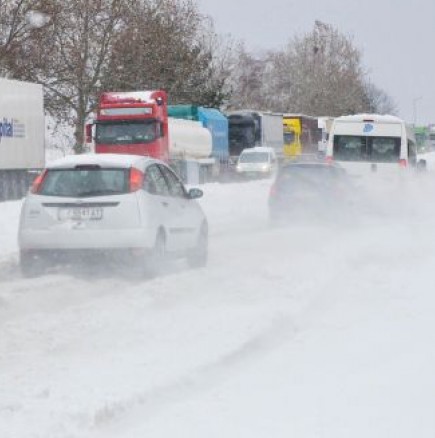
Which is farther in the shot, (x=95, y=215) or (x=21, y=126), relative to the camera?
(x=21, y=126)

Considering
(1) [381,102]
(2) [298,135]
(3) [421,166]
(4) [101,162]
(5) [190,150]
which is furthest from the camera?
(1) [381,102]

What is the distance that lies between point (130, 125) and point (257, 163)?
1703cm

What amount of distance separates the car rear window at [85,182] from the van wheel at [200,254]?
76.6 inches

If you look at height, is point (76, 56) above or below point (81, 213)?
above

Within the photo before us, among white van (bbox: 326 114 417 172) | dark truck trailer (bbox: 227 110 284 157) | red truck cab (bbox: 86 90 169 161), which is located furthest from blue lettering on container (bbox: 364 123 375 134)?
dark truck trailer (bbox: 227 110 284 157)

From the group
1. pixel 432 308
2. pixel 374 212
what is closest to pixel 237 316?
pixel 432 308

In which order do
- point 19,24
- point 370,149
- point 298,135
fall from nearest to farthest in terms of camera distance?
point 370,149
point 19,24
point 298,135

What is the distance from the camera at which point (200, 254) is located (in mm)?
14234

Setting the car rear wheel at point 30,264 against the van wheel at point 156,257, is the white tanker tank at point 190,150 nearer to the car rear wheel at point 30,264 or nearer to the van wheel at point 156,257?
the van wheel at point 156,257

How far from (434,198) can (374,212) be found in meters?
6.73

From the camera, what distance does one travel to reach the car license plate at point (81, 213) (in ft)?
39.9

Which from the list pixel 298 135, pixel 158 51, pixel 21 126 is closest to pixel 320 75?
pixel 298 135

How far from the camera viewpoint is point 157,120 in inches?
1425

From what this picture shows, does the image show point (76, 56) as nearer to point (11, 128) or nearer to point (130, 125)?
point (130, 125)
